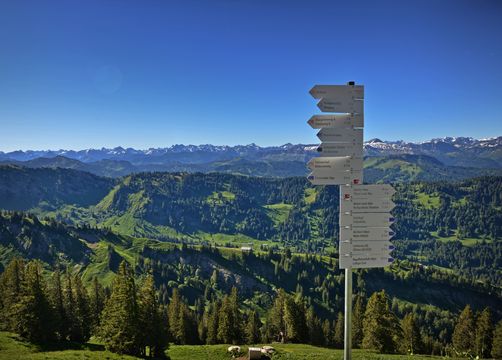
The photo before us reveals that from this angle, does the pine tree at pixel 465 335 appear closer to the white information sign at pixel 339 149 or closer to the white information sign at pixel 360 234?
the white information sign at pixel 360 234

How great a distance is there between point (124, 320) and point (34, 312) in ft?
49.7

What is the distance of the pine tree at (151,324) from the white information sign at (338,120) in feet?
154

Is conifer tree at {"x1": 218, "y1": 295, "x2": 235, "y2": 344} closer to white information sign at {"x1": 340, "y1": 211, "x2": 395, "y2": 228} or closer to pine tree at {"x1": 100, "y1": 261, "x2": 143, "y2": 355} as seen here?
pine tree at {"x1": 100, "y1": 261, "x2": 143, "y2": 355}

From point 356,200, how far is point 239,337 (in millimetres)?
80107

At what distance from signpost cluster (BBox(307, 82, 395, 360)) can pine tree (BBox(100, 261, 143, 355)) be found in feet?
133

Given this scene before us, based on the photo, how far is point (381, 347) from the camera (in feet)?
225

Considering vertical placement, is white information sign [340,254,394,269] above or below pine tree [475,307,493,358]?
above

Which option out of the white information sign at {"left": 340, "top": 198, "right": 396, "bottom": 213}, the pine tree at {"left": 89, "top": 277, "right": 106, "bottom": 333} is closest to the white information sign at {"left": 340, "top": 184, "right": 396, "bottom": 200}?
the white information sign at {"left": 340, "top": 198, "right": 396, "bottom": 213}

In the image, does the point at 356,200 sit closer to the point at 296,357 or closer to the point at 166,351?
the point at 296,357

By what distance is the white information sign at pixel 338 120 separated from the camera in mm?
12867

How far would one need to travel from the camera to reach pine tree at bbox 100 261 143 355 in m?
47.8

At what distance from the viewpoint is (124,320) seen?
157 ft

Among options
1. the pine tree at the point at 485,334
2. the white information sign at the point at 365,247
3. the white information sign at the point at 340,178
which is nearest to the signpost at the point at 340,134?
the white information sign at the point at 340,178

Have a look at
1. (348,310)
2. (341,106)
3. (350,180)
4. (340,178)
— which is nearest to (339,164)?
(340,178)
